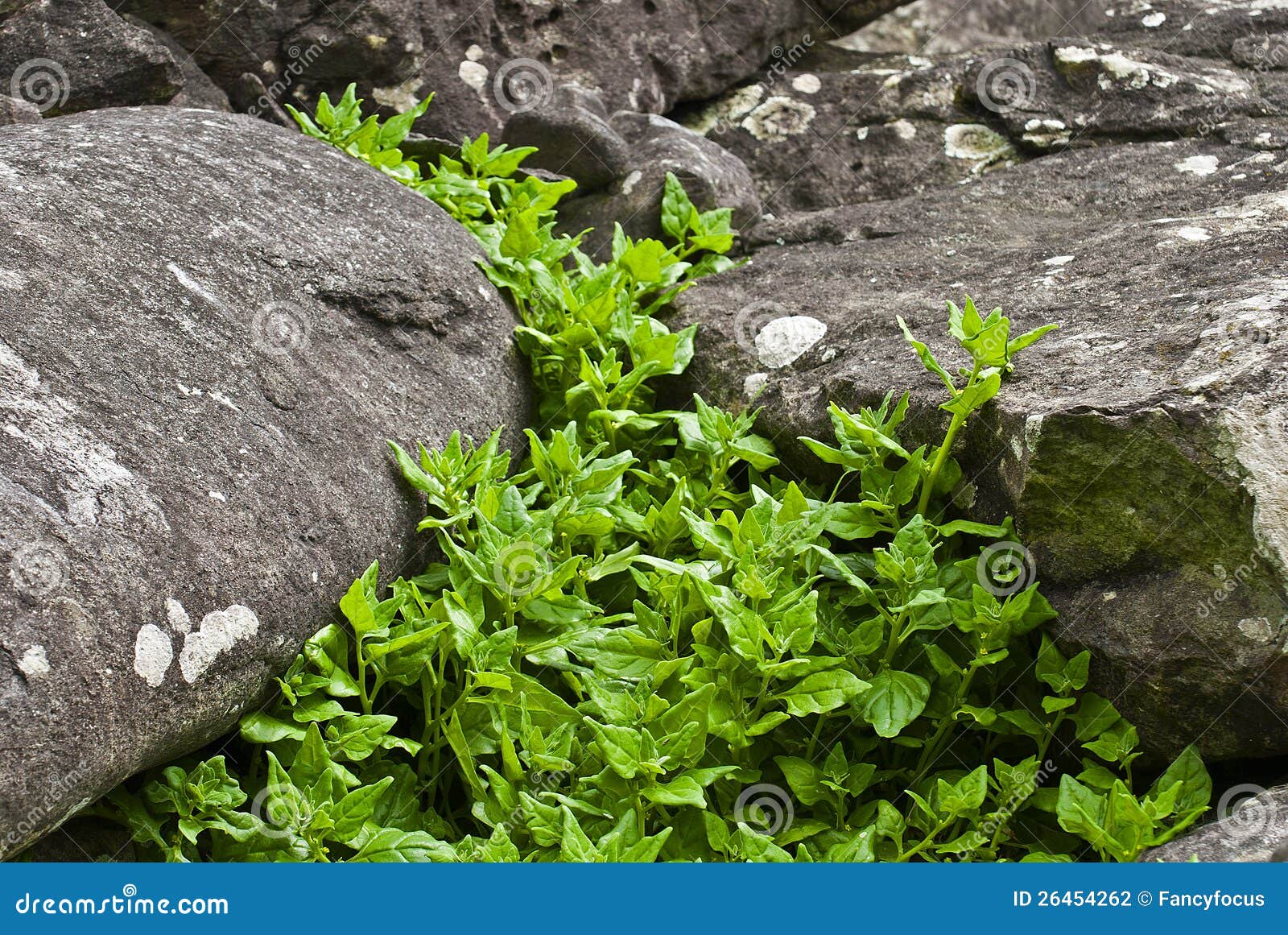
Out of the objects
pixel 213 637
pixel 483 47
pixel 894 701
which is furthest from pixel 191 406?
pixel 483 47

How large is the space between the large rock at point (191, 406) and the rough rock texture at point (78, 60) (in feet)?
2.36

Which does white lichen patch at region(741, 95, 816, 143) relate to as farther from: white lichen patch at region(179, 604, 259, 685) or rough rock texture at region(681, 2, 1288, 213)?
white lichen patch at region(179, 604, 259, 685)

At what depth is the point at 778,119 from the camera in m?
5.69

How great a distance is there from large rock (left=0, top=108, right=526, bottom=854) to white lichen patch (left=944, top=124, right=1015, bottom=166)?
2.66 meters

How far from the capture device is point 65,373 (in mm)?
2447

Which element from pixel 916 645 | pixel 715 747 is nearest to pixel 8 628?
pixel 715 747

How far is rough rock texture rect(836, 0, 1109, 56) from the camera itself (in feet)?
25.3

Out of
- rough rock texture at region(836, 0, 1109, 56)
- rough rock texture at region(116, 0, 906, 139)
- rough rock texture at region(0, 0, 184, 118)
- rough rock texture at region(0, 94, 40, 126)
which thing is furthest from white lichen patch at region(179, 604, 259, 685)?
rough rock texture at region(836, 0, 1109, 56)

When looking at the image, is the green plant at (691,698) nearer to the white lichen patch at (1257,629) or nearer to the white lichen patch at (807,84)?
the white lichen patch at (1257,629)

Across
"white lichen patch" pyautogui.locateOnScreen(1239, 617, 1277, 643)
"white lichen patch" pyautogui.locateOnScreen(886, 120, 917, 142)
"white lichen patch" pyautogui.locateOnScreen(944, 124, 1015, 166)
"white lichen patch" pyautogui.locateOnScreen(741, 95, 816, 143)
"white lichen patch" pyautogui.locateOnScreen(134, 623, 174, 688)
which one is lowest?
"white lichen patch" pyautogui.locateOnScreen(944, 124, 1015, 166)

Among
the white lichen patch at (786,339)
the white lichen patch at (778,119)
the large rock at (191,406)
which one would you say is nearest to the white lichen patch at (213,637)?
the large rock at (191,406)

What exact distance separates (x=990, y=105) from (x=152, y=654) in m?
4.62

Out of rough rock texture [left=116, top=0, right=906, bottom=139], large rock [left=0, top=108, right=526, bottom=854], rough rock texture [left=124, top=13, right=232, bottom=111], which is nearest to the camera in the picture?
large rock [left=0, top=108, right=526, bottom=854]

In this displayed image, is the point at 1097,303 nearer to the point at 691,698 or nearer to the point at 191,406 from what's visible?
the point at 691,698
